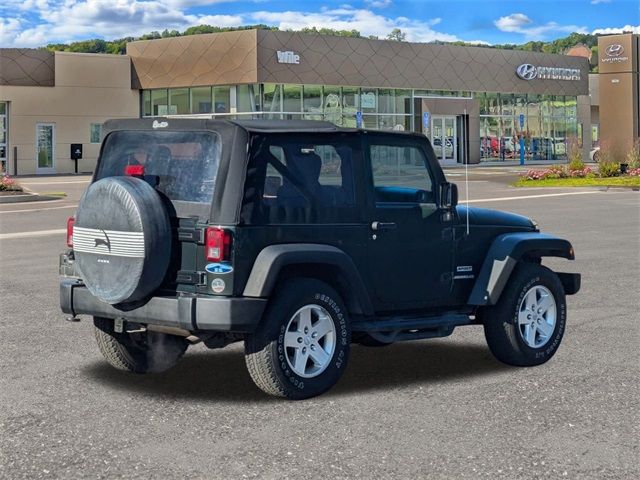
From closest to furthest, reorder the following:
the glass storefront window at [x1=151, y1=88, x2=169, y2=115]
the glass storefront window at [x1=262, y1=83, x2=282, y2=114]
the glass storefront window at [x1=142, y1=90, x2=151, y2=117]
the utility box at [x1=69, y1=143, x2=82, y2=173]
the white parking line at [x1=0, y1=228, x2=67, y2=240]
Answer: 1. the white parking line at [x1=0, y1=228, x2=67, y2=240]
2. the utility box at [x1=69, y1=143, x2=82, y2=173]
3. the glass storefront window at [x1=262, y1=83, x2=282, y2=114]
4. the glass storefront window at [x1=151, y1=88, x2=169, y2=115]
5. the glass storefront window at [x1=142, y1=90, x2=151, y2=117]

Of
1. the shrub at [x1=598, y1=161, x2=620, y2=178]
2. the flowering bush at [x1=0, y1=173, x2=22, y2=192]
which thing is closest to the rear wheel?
the flowering bush at [x1=0, y1=173, x2=22, y2=192]

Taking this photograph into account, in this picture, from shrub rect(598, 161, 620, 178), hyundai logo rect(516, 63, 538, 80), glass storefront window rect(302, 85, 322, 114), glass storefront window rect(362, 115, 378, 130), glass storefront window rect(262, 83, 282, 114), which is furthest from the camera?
hyundai logo rect(516, 63, 538, 80)

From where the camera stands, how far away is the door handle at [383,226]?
7.21 meters

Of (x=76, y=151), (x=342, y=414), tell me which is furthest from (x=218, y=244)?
(x=76, y=151)

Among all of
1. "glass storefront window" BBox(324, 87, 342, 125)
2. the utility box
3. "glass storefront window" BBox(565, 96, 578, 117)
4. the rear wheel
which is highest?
"glass storefront window" BBox(565, 96, 578, 117)

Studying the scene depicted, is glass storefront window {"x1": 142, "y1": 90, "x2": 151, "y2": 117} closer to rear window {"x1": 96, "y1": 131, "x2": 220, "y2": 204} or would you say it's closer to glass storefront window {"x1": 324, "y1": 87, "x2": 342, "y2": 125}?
glass storefront window {"x1": 324, "y1": 87, "x2": 342, "y2": 125}

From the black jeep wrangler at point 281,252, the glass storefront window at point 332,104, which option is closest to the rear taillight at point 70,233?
the black jeep wrangler at point 281,252

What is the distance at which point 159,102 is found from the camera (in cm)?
5947

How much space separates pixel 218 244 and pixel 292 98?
166 feet

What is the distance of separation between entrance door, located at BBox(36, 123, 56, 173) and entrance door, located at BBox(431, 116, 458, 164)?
22013mm

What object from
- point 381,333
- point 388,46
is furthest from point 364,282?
point 388,46

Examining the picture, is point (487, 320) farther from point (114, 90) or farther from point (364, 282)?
point (114, 90)

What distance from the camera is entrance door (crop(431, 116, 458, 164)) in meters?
62.5

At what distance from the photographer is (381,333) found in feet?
24.5
